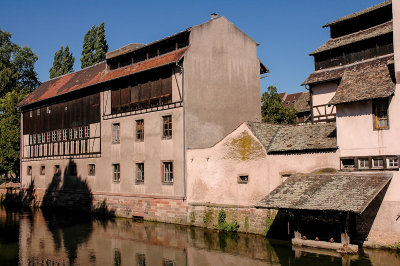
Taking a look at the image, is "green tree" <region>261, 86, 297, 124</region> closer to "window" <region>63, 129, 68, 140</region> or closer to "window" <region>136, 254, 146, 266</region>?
"window" <region>63, 129, 68, 140</region>

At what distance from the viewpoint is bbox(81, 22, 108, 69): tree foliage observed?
181 ft

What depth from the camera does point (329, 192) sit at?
55.5 ft

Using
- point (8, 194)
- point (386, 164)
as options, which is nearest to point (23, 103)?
point (8, 194)

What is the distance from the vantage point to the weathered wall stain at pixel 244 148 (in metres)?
21.8

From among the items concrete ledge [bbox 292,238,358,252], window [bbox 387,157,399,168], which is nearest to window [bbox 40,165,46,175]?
concrete ledge [bbox 292,238,358,252]

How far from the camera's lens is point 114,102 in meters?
30.6

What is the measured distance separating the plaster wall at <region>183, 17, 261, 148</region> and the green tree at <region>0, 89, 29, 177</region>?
25.8 metres

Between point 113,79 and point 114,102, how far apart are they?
6.24 feet

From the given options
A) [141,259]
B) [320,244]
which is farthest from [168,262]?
[320,244]

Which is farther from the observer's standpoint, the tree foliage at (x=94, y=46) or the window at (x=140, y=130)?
the tree foliage at (x=94, y=46)

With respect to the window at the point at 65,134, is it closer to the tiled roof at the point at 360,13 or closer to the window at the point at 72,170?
the window at the point at 72,170

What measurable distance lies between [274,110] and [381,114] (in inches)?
710

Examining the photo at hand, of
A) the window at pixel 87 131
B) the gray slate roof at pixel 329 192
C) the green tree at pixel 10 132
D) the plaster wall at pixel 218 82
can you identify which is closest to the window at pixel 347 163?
the gray slate roof at pixel 329 192

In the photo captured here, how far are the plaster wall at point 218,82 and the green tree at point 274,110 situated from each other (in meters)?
5.31
